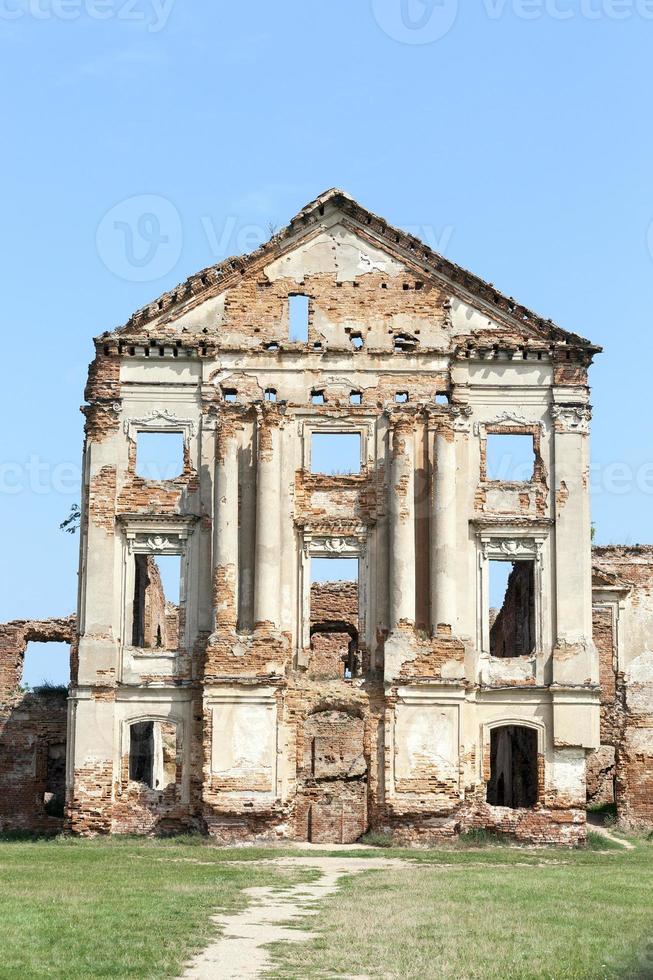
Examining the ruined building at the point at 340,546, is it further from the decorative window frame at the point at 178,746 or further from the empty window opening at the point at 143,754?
the empty window opening at the point at 143,754

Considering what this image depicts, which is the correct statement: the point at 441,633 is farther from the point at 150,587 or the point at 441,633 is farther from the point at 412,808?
the point at 150,587

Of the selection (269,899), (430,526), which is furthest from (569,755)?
(269,899)

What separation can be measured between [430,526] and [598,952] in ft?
48.3

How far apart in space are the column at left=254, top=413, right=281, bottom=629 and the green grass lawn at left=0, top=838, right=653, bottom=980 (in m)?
4.81

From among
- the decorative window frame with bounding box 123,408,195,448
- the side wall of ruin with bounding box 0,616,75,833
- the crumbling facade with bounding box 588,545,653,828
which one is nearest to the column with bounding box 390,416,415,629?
the decorative window frame with bounding box 123,408,195,448

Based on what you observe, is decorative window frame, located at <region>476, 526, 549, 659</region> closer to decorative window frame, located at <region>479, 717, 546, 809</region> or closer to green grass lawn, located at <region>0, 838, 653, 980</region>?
decorative window frame, located at <region>479, 717, 546, 809</region>

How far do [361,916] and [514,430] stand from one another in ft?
46.3

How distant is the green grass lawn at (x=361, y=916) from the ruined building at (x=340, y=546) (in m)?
2.86

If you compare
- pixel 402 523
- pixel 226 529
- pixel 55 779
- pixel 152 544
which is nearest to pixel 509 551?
pixel 402 523

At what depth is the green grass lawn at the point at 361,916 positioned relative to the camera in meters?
13.6

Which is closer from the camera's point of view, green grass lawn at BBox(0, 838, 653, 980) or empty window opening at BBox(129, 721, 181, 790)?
green grass lawn at BBox(0, 838, 653, 980)

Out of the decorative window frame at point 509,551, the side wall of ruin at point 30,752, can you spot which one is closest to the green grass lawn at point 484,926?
the decorative window frame at point 509,551

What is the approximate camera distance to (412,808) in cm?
2728

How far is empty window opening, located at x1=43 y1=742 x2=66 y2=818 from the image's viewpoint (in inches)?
1249
